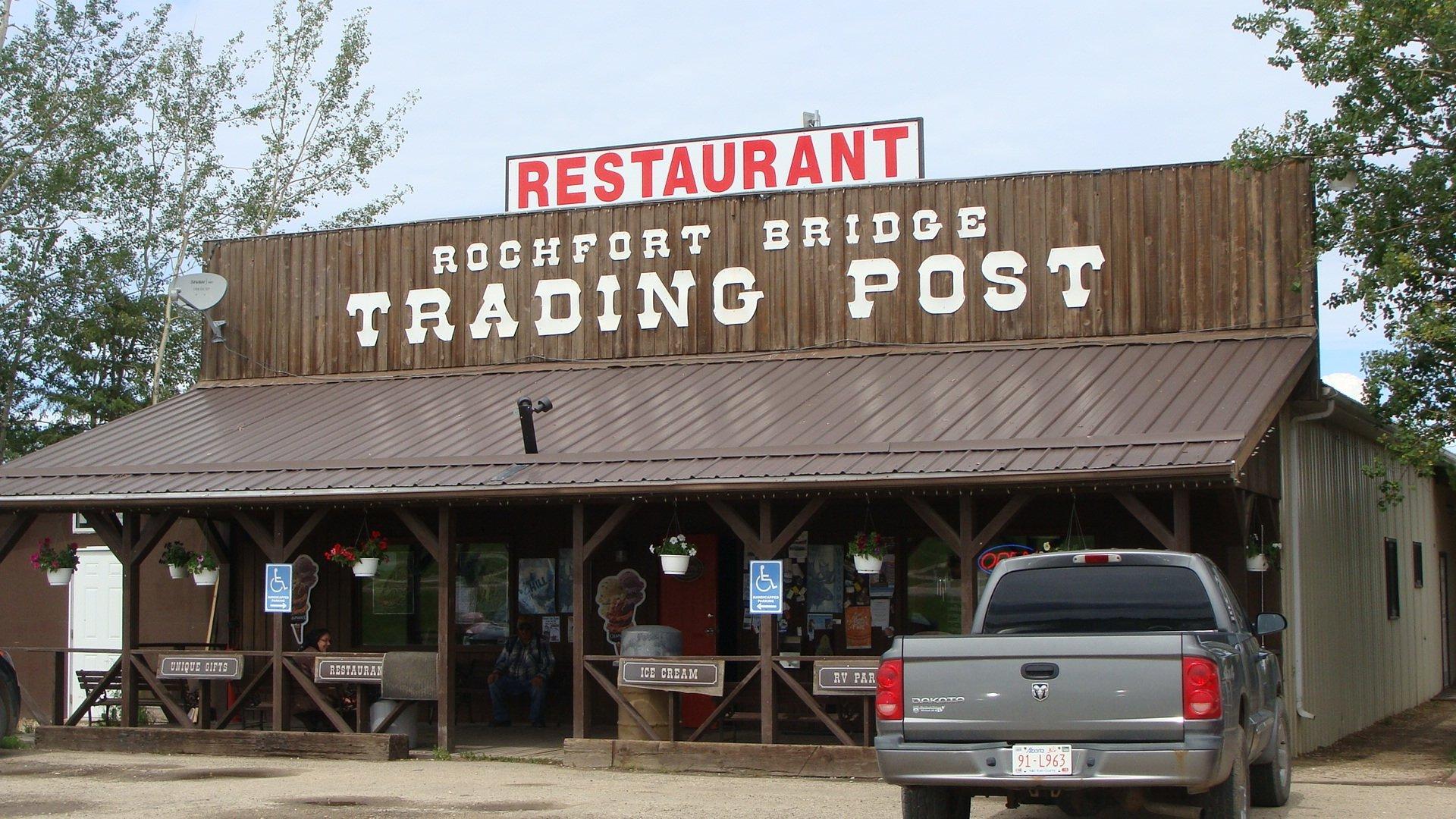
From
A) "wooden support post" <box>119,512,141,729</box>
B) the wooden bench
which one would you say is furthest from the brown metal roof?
the wooden bench

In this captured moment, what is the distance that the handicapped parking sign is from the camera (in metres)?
13.2

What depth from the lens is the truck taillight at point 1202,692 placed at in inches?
303

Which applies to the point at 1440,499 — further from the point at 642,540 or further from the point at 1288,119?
the point at 642,540

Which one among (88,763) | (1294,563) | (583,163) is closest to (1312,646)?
(1294,563)

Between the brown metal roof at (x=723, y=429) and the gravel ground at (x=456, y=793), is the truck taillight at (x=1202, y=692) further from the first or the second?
the brown metal roof at (x=723, y=429)

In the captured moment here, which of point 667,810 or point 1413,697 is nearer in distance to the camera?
point 667,810

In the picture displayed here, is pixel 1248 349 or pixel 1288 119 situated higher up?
pixel 1288 119

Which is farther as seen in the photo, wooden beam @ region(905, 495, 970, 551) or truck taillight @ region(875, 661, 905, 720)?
wooden beam @ region(905, 495, 970, 551)

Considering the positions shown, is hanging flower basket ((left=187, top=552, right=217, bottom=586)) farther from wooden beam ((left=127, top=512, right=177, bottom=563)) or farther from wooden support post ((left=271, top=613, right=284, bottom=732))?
wooden support post ((left=271, top=613, right=284, bottom=732))

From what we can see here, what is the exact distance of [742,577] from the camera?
1670 centimetres

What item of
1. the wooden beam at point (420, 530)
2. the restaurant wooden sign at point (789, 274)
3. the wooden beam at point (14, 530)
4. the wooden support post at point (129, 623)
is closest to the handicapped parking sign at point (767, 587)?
the wooden beam at point (420, 530)

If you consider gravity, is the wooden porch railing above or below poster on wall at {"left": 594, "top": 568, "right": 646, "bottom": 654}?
below

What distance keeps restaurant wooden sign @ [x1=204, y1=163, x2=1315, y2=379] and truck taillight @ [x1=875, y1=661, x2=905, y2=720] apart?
27.5ft

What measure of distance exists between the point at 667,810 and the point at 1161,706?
13.6 ft
